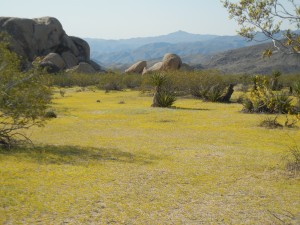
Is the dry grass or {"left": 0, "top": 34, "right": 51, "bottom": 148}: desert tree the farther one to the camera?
{"left": 0, "top": 34, "right": 51, "bottom": 148}: desert tree

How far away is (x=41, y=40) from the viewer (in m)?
73.1

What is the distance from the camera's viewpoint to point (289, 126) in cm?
1623

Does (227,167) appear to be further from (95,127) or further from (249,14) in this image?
(95,127)

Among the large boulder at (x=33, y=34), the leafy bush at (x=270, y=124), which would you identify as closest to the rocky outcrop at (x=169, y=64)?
the large boulder at (x=33, y=34)

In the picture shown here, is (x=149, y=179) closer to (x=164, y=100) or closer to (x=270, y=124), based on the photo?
(x=270, y=124)

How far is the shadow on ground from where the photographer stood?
1000 centimetres

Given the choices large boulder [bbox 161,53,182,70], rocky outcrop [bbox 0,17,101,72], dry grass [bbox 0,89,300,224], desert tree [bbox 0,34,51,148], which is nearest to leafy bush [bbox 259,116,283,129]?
dry grass [bbox 0,89,300,224]

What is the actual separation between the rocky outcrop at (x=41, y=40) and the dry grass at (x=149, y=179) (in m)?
55.0

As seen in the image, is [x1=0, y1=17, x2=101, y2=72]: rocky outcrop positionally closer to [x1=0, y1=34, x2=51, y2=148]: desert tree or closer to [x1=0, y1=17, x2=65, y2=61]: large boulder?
[x1=0, y1=17, x2=65, y2=61]: large boulder

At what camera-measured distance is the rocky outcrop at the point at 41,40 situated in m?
70.1

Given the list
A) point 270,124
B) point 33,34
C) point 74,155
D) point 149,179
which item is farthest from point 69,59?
point 149,179

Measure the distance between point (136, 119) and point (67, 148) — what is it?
7471 millimetres

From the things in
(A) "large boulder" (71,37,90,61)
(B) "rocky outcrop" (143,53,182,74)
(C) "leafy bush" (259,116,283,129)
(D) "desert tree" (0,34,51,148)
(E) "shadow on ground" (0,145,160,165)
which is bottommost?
(E) "shadow on ground" (0,145,160,165)

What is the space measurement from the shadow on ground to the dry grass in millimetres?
26
